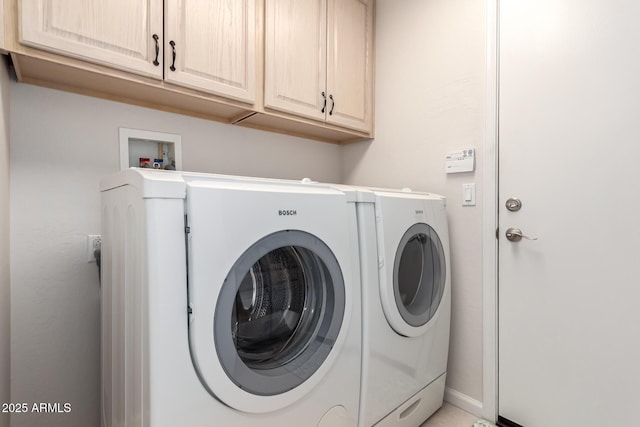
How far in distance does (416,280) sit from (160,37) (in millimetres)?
1487

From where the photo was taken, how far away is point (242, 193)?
0.83 meters

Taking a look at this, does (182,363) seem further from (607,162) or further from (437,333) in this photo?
(607,162)

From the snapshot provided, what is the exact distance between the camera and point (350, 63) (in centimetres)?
188

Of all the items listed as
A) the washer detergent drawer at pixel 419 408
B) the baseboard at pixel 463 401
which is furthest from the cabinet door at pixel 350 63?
the baseboard at pixel 463 401

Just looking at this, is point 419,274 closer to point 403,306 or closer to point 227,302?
point 403,306

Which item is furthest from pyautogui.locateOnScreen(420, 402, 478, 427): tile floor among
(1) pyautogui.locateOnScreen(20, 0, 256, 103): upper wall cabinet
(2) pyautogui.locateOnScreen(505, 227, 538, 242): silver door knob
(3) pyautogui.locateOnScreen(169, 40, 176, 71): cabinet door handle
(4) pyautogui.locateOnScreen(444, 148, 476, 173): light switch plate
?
(3) pyautogui.locateOnScreen(169, 40, 176, 71): cabinet door handle

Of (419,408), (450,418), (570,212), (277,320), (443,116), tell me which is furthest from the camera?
(443,116)

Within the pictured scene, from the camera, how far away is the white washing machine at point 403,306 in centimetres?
117

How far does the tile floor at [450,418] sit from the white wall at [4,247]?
1.72 meters

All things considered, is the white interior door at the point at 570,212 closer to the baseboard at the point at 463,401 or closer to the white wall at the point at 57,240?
the baseboard at the point at 463,401

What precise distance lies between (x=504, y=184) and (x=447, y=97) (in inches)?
22.3

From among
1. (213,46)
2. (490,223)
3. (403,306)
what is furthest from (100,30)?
(490,223)

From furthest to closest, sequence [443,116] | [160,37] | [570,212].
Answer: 1. [443,116]
2. [570,212]
3. [160,37]

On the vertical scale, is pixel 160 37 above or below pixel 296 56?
below
